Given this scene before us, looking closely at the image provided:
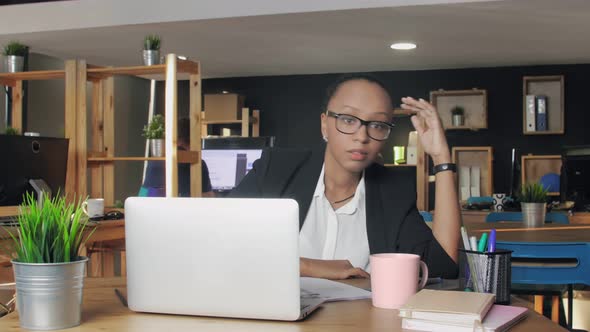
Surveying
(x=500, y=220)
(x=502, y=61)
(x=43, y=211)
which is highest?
(x=502, y=61)

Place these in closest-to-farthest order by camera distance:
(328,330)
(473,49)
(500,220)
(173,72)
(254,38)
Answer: (328,330), (500,220), (173,72), (254,38), (473,49)

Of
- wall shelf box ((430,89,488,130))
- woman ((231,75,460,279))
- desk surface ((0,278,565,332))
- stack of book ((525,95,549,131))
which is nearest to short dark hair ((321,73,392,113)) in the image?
woman ((231,75,460,279))

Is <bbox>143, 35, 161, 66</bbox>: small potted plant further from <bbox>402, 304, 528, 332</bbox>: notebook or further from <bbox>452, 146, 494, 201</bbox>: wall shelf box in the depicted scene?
<bbox>452, 146, 494, 201</bbox>: wall shelf box

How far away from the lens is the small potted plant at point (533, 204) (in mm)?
3131

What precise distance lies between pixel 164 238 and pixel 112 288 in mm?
354

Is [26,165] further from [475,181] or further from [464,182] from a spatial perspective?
[475,181]

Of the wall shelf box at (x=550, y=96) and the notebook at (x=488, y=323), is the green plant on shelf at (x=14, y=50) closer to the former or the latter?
the notebook at (x=488, y=323)

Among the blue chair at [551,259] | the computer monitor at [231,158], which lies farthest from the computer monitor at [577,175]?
the computer monitor at [231,158]

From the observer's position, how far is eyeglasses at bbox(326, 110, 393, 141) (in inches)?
64.2

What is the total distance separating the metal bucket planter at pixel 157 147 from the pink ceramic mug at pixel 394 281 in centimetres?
336

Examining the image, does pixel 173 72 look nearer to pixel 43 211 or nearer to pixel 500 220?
pixel 500 220

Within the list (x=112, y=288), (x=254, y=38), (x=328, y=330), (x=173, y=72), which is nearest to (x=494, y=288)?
(x=328, y=330)

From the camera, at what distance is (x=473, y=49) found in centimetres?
650

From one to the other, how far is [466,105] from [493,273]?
21.4 feet
